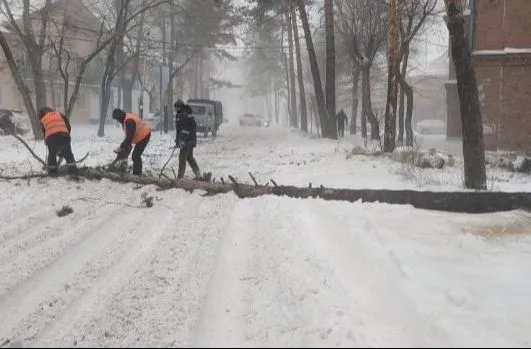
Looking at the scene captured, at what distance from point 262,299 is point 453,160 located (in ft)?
32.0

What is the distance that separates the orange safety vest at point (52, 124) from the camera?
10.7m

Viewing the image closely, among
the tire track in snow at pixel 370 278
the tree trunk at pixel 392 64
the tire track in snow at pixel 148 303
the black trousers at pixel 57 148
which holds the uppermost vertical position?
the tree trunk at pixel 392 64

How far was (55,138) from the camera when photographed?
1069cm

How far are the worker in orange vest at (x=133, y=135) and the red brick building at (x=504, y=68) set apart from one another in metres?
14.1

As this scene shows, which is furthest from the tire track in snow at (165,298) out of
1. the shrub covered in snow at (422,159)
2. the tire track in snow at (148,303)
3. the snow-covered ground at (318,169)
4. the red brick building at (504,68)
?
the red brick building at (504,68)

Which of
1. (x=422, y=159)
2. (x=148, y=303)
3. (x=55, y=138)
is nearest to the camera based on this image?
(x=148, y=303)

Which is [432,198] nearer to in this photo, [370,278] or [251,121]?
[370,278]

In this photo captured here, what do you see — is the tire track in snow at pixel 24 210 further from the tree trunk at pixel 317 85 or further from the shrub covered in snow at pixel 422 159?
the tree trunk at pixel 317 85

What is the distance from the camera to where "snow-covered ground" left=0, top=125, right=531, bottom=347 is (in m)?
4.20

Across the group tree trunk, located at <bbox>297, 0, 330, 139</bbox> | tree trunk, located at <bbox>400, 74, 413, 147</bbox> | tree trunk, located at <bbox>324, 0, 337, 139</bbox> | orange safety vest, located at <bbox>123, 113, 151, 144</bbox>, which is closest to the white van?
tree trunk, located at <bbox>297, 0, 330, 139</bbox>

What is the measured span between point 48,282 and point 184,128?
6.62m

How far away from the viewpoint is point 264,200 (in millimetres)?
8547

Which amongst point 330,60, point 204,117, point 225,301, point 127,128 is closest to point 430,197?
point 225,301

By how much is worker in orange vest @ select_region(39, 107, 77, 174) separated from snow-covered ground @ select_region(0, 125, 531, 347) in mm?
1400
